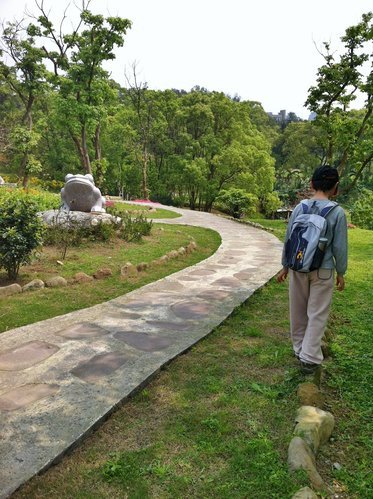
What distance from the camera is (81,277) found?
230 inches

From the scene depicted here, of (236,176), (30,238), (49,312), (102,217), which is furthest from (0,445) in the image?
(236,176)

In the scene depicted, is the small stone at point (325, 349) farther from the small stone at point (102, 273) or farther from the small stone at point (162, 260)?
the small stone at point (162, 260)

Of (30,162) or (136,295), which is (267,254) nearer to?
(136,295)

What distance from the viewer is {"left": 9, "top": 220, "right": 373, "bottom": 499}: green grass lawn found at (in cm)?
194

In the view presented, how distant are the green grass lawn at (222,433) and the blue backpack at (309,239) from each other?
93cm

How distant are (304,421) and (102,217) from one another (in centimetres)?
753

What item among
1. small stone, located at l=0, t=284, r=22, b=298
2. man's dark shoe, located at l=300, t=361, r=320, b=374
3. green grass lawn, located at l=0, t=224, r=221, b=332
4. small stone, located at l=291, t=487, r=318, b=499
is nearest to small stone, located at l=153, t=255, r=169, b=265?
green grass lawn, located at l=0, t=224, r=221, b=332

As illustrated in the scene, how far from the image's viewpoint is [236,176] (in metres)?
24.6

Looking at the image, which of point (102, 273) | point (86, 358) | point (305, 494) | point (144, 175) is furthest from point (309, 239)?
point (144, 175)

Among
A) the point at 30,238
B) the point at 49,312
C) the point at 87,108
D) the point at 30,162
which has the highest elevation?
the point at 87,108

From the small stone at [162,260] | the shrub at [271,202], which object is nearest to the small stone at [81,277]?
Result: the small stone at [162,260]

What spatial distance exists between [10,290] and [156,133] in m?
26.4

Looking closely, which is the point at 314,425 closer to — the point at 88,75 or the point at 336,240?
the point at 336,240

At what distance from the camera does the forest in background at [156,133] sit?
1116 cm
